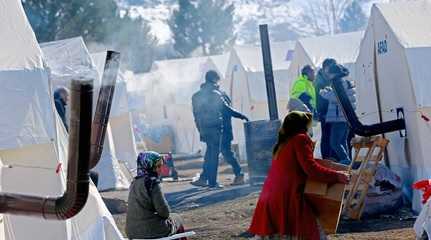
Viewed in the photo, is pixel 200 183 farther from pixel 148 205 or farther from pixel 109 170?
pixel 148 205

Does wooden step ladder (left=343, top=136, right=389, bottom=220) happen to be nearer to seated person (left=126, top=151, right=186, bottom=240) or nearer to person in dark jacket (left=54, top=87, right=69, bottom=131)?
seated person (left=126, top=151, right=186, bottom=240)

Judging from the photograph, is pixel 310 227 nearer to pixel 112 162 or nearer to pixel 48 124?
pixel 48 124

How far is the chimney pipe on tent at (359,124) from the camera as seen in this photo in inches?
392

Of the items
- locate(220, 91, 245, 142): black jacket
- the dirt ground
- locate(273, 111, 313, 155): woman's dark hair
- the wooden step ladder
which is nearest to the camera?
locate(273, 111, 313, 155): woman's dark hair

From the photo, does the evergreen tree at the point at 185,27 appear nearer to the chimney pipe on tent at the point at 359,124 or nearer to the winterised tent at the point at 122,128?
the winterised tent at the point at 122,128

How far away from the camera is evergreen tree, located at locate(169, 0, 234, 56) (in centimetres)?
5850

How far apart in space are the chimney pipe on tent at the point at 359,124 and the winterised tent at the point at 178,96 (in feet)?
51.7

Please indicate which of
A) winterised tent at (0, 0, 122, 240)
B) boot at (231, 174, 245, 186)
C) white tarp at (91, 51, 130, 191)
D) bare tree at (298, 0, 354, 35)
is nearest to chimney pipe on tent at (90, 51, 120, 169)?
winterised tent at (0, 0, 122, 240)

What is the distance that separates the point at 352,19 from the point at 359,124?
77.1 metres

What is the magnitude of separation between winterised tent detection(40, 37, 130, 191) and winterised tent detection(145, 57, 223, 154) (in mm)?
10652

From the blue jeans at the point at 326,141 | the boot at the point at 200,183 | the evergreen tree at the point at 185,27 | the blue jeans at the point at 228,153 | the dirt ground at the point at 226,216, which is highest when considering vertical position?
the evergreen tree at the point at 185,27

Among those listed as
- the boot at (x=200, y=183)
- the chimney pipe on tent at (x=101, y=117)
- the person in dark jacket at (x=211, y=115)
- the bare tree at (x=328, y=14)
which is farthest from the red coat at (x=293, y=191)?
the bare tree at (x=328, y=14)

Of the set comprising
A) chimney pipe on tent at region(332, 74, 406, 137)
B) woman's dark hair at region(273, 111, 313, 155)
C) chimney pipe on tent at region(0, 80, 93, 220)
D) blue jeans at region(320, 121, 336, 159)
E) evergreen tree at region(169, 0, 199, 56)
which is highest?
evergreen tree at region(169, 0, 199, 56)

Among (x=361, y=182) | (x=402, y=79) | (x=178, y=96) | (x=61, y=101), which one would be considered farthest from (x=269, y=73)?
(x=178, y=96)
